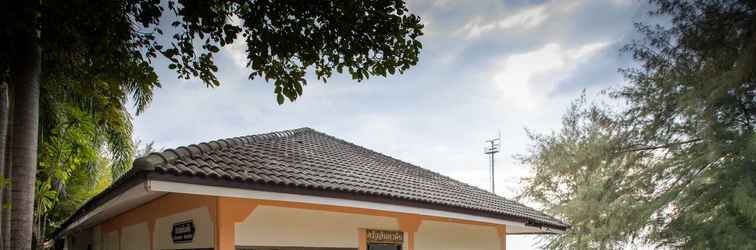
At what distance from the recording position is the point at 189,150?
5.77 meters

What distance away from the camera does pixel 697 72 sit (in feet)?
41.5

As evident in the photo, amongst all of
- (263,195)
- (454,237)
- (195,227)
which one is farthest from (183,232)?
(454,237)

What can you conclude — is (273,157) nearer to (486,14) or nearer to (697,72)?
(486,14)

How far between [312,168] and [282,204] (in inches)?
34.0

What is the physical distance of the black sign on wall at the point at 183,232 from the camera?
631cm

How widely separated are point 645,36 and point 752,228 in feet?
15.5

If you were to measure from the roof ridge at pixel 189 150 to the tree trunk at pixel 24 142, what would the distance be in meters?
0.79

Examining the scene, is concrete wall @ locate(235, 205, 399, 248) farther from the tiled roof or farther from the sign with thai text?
the tiled roof

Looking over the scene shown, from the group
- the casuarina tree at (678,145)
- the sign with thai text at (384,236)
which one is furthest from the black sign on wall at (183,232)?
the casuarina tree at (678,145)

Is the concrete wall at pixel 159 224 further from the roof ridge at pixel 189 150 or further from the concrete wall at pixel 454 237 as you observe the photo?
the concrete wall at pixel 454 237

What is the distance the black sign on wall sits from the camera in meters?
6.31

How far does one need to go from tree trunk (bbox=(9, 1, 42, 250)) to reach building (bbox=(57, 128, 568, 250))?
80cm

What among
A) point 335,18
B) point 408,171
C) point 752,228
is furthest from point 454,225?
point 752,228

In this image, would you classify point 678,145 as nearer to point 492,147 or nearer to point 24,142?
point 24,142
